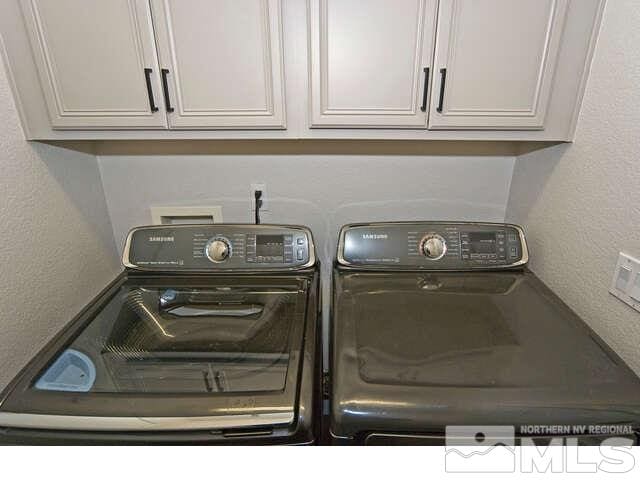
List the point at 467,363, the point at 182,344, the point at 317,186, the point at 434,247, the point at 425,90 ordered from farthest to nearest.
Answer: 1. the point at 317,186
2. the point at 434,247
3. the point at 425,90
4. the point at 182,344
5. the point at 467,363

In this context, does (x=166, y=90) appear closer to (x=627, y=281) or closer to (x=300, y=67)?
(x=300, y=67)

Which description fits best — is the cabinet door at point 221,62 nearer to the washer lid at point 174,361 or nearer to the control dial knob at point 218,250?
the control dial knob at point 218,250

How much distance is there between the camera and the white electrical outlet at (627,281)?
79cm

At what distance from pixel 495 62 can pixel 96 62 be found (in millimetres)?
1121

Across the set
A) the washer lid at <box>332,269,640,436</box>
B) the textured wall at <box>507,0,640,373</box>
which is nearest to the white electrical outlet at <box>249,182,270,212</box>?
the washer lid at <box>332,269,640,436</box>

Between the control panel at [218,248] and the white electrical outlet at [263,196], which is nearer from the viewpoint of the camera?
the control panel at [218,248]

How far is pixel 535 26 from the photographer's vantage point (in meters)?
0.89

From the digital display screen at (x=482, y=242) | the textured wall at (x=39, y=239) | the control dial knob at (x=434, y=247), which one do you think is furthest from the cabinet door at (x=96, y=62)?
the digital display screen at (x=482, y=242)

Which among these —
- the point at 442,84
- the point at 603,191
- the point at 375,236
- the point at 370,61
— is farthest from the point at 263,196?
the point at 603,191

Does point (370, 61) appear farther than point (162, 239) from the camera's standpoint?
No

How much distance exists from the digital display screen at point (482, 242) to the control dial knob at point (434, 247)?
97 millimetres

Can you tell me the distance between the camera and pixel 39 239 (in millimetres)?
1032

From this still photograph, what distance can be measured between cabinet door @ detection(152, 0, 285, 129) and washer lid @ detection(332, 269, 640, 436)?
2.08 ft
